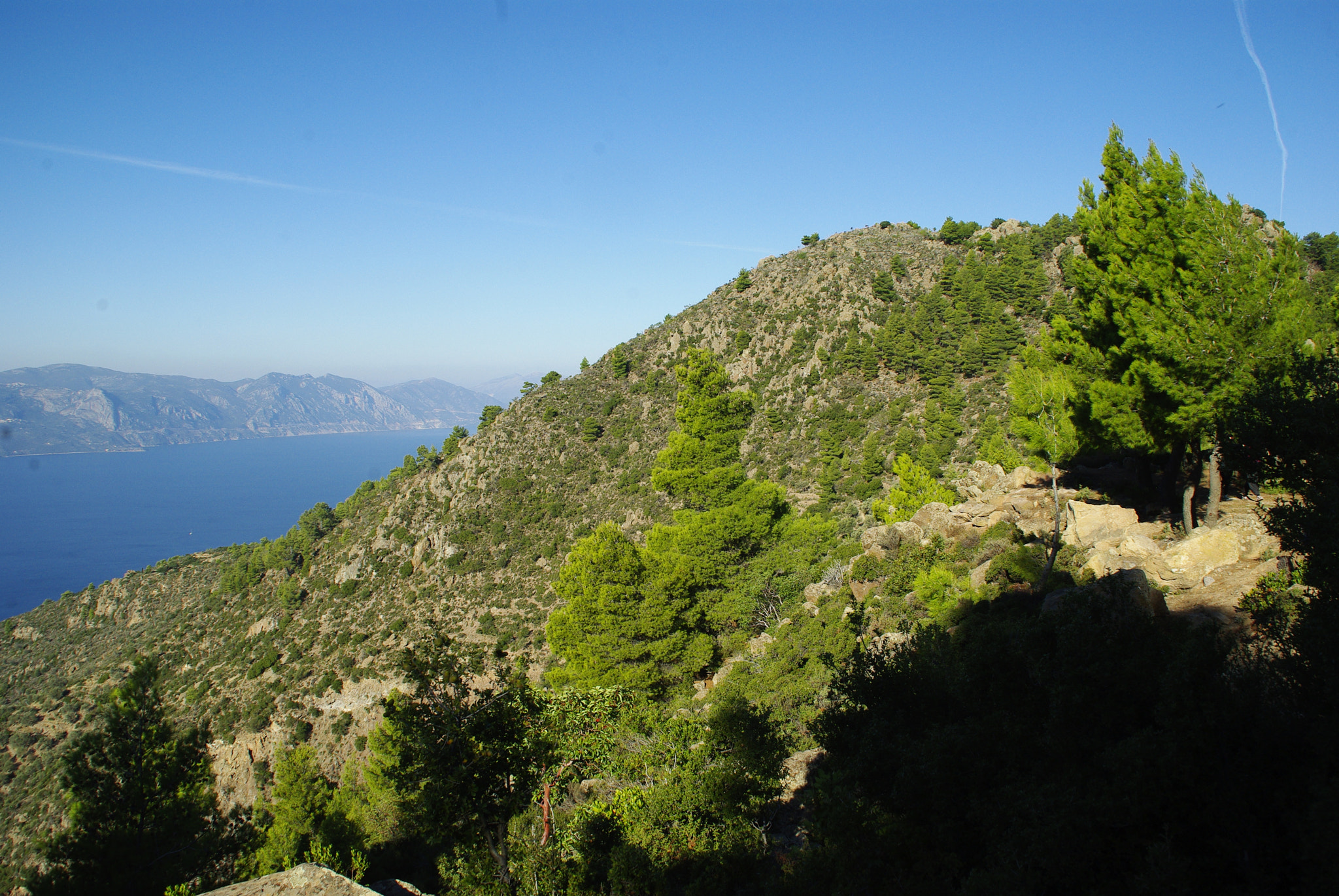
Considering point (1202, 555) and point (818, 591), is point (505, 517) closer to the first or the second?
point (818, 591)

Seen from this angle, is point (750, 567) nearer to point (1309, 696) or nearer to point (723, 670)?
point (723, 670)

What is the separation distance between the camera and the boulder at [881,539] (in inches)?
730

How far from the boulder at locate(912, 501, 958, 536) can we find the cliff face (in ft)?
22.4

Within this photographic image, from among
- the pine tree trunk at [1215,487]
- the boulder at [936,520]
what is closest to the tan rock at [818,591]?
the boulder at [936,520]

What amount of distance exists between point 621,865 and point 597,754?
2.53 metres

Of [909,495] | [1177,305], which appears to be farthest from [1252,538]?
[909,495]

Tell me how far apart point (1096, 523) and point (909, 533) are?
19.3 ft

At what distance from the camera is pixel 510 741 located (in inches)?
309

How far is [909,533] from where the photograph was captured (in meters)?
18.5

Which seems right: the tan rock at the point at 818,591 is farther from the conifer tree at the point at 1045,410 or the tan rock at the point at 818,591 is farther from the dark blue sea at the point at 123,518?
the dark blue sea at the point at 123,518

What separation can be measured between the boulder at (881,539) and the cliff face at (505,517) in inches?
→ 243

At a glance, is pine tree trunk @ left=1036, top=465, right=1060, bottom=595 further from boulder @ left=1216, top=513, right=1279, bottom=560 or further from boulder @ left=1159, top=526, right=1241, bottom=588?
boulder @ left=1216, top=513, right=1279, bottom=560

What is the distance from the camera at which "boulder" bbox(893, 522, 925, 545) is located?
1828 cm

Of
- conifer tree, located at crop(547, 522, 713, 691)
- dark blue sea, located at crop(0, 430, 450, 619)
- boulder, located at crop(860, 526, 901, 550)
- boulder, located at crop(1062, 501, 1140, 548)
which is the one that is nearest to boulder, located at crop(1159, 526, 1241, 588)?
boulder, located at crop(1062, 501, 1140, 548)
